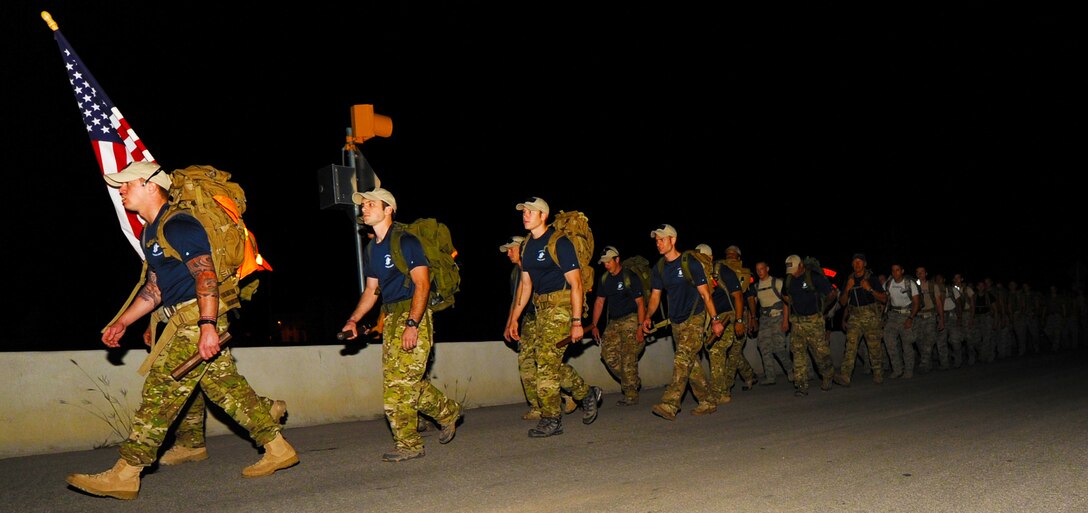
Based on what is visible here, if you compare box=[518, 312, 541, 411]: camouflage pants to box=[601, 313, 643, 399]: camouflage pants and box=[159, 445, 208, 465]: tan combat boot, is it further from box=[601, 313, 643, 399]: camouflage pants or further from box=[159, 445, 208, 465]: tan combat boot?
box=[159, 445, 208, 465]: tan combat boot

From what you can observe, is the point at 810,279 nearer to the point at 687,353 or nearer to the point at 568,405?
the point at 687,353

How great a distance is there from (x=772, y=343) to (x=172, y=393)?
33.7ft

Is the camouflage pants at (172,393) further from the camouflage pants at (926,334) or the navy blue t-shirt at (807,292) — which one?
the camouflage pants at (926,334)

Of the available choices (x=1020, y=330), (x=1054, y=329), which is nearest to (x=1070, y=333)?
(x=1054, y=329)

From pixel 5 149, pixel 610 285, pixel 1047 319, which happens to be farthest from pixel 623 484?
pixel 5 149

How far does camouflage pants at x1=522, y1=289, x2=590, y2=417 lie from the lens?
754 cm

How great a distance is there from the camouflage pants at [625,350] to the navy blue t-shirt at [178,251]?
6.37 m

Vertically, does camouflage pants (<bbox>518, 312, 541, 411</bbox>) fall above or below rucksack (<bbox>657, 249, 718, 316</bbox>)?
below

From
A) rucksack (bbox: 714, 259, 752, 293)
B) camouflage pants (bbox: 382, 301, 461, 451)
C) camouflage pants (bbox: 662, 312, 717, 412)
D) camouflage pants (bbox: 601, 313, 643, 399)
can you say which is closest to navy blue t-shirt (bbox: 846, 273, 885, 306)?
rucksack (bbox: 714, 259, 752, 293)

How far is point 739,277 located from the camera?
11.2 metres

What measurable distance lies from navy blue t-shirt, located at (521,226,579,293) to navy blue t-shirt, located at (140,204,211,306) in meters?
3.11

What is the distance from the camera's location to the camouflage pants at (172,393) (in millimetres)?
5195

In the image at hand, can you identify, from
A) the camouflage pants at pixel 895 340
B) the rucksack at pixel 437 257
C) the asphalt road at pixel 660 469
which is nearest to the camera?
the asphalt road at pixel 660 469

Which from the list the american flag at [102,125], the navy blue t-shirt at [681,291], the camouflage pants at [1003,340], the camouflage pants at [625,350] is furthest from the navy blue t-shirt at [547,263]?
the camouflage pants at [1003,340]
